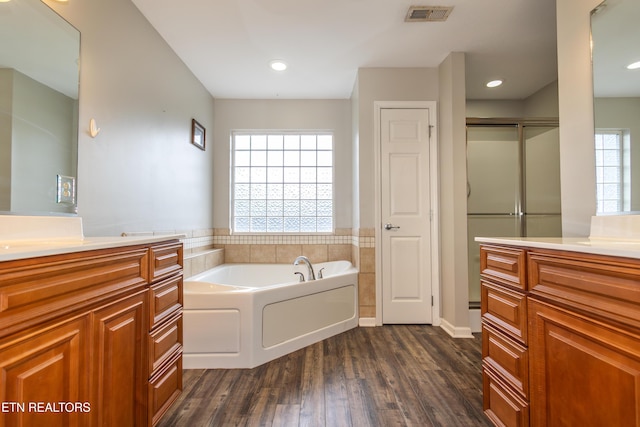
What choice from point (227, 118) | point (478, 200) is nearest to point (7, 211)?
point (227, 118)

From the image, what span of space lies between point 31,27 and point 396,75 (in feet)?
8.71

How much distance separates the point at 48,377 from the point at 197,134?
2690mm

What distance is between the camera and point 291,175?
372 cm

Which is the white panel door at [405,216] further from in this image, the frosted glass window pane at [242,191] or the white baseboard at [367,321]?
the frosted glass window pane at [242,191]

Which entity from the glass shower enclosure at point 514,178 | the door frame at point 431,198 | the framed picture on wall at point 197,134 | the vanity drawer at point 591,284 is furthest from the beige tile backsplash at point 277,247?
the vanity drawer at point 591,284

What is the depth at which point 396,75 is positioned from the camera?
292 cm

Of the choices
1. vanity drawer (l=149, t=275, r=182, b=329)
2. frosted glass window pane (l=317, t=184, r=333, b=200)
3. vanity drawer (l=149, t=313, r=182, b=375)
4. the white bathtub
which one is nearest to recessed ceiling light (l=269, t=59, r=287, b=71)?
frosted glass window pane (l=317, t=184, r=333, b=200)

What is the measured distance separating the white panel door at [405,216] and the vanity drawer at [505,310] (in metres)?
1.38

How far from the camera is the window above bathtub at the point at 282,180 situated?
3.67 meters

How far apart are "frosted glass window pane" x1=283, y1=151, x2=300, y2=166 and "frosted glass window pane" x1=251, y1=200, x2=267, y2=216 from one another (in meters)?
0.58

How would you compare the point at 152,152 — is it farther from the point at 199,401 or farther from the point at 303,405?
the point at 303,405

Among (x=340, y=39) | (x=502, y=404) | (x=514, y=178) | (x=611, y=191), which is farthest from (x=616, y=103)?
(x=340, y=39)

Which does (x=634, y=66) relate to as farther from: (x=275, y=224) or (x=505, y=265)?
(x=275, y=224)

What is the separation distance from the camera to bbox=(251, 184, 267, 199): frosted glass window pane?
145 inches
